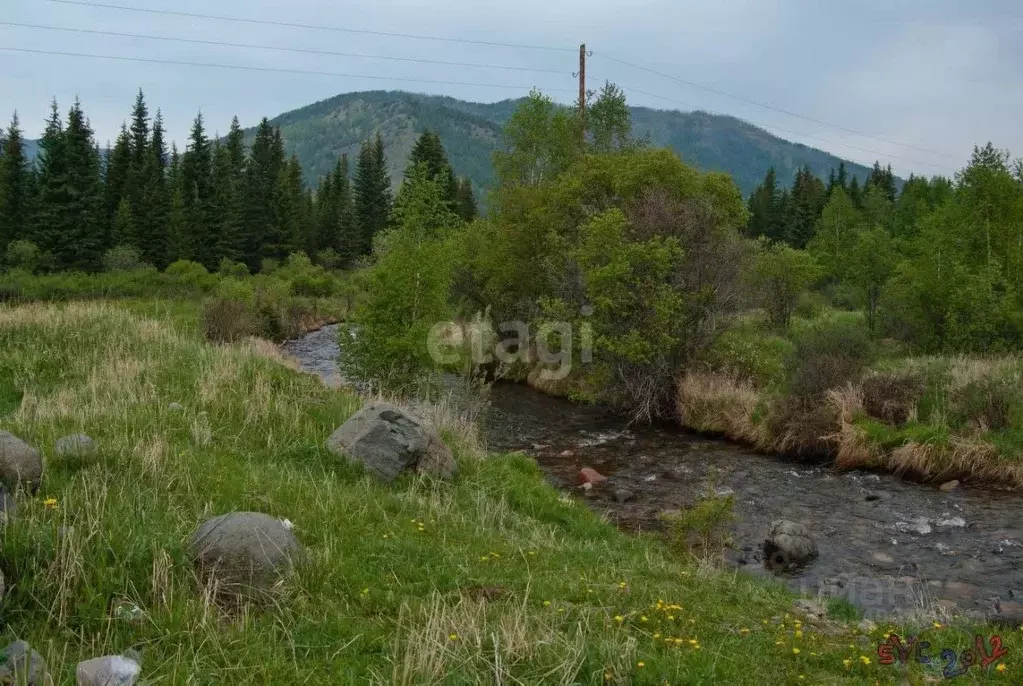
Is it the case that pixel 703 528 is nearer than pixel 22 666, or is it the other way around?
pixel 22 666

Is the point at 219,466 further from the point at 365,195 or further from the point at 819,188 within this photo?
the point at 819,188

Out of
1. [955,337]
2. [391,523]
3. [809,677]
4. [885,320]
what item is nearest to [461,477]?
[391,523]

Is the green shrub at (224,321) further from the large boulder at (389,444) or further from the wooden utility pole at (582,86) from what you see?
the wooden utility pole at (582,86)

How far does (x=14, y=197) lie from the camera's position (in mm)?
55406

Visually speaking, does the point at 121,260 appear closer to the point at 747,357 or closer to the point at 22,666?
the point at 747,357

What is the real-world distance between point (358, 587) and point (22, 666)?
228 cm

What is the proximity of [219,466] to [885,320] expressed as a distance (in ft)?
84.8

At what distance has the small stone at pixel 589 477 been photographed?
→ 48.4 ft

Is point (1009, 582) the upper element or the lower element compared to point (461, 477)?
lower

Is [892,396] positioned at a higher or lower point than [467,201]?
lower

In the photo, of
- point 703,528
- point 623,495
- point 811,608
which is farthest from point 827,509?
point 811,608

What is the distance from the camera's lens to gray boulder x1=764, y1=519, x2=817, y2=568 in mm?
10547

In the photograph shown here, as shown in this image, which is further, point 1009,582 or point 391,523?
point 1009,582

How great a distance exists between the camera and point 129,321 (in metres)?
18.2
